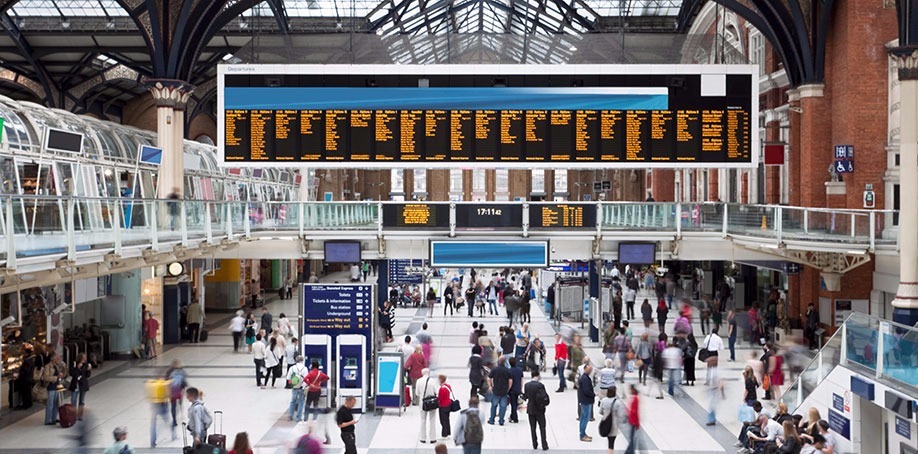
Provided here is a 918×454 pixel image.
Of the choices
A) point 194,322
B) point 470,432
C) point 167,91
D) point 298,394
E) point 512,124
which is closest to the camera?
point 470,432

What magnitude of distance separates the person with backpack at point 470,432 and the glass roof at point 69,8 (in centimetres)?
2795

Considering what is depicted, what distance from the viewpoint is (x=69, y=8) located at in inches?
1385

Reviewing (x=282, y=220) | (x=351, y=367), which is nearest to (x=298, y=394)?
(x=351, y=367)

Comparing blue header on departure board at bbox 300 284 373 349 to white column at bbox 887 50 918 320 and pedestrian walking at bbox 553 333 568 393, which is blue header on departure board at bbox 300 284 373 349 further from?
white column at bbox 887 50 918 320

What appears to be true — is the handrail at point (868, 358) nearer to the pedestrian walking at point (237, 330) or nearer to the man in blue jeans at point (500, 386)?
the man in blue jeans at point (500, 386)

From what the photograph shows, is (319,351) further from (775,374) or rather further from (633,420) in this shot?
(775,374)

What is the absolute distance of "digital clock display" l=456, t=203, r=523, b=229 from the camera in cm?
2283

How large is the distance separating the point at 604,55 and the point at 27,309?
50.4 feet

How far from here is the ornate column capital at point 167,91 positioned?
82.8 feet

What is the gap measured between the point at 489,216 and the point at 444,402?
8.64 metres

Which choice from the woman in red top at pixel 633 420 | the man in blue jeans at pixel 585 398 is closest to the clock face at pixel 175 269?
the man in blue jeans at pixel 585 398

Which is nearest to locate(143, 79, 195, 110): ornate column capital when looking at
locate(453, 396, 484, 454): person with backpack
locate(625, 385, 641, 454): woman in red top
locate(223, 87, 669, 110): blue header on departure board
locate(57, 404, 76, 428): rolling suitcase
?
locate(223, 87, 669, 110): blue header on departure board

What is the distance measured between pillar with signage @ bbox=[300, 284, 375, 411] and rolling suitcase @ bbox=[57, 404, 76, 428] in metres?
4.24

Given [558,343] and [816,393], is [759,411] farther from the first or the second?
[558,343]
